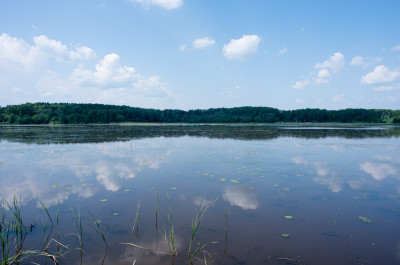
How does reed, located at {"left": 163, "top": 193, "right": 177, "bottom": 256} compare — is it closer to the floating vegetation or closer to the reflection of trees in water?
the floating vegetation

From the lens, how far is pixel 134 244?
464 centimetres

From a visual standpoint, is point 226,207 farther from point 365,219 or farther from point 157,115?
point 157,115

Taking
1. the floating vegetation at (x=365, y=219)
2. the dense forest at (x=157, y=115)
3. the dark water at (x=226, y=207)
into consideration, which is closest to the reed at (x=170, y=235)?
the dark water at (x=226, y=207)

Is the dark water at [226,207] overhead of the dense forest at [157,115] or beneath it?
beneath

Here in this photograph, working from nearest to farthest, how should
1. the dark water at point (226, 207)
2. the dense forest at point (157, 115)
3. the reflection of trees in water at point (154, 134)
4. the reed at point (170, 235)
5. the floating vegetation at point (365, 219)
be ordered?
1. the reed at point (170, 235)
2. the dark water at point (226, 207)
3. the floating vegetation at point (365, 219)
4. the reflection of trees in water at point (154, 134)
5. the dense forest at point (157, 115)

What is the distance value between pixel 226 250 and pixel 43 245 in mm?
3505

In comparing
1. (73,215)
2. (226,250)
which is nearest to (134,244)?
(226,250)

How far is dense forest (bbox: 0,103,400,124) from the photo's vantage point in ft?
358

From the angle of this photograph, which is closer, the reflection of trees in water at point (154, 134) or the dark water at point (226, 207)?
the dark water at point (226, 207)

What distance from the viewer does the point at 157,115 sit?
135375mm

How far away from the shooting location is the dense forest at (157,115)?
10900 cm

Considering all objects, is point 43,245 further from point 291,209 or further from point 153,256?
point 291,209

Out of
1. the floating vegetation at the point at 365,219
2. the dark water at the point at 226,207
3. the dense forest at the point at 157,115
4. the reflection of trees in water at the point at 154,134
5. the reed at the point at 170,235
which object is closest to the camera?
the reed at the point at 170,235

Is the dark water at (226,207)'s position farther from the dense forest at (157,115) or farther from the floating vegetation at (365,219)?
the dense forest at (157,115)
